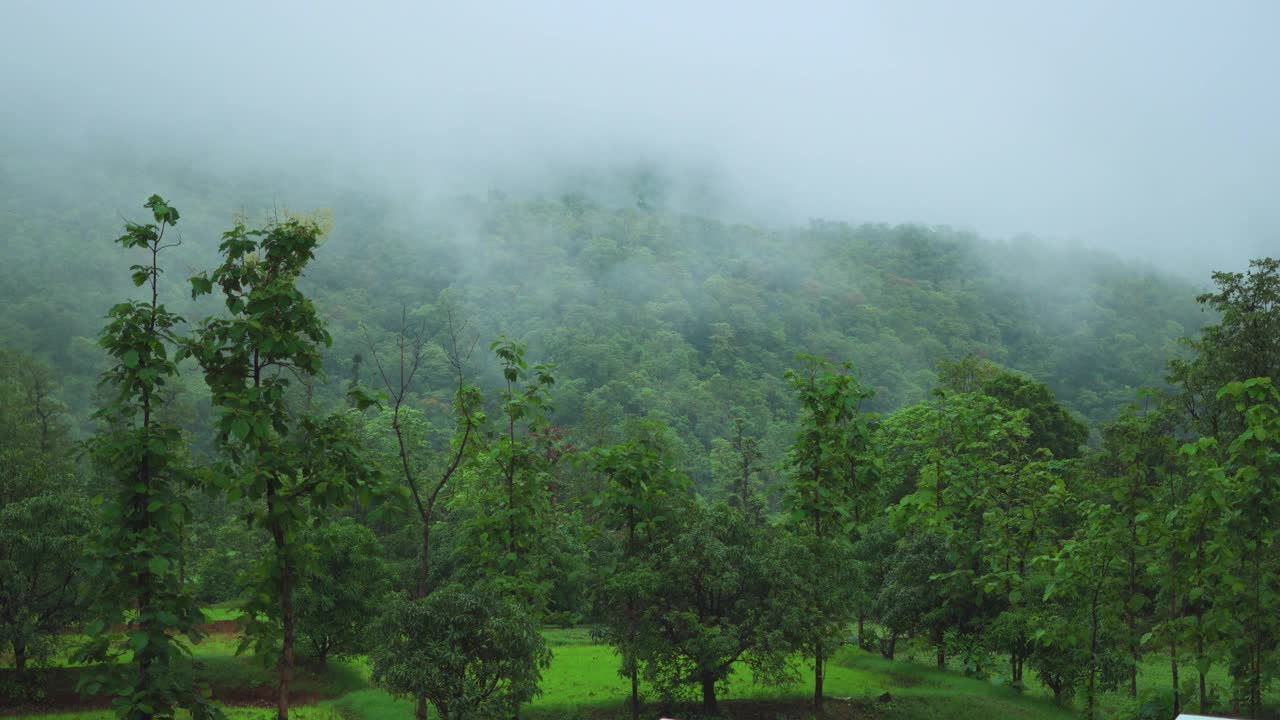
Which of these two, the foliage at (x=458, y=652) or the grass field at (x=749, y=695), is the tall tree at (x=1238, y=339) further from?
the foliage at (x=458, y=652)

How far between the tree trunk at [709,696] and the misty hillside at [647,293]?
149 ft

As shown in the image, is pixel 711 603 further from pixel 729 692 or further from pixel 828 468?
pixel 729 692

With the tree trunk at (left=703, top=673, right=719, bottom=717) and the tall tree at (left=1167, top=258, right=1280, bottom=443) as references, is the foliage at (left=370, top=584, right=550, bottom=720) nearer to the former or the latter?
the tree trunk at (left=703, top=673, right=719, bottom=717)

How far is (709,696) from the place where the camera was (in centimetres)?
1400

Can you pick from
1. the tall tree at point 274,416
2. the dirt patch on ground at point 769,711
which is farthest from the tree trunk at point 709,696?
the tall tree at point 274,416

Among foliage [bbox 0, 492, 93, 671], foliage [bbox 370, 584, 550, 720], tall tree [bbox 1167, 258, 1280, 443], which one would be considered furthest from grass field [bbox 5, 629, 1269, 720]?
tall tree [bbox 1167, 258, 1280, 443]

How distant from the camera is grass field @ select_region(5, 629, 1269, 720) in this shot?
579 inches

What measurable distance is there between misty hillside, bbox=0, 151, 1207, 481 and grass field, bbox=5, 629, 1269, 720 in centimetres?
4005

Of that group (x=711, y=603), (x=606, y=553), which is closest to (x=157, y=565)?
(x=711, y=603)

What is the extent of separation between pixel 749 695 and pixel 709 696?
214cm

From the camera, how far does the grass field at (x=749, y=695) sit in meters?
14.7

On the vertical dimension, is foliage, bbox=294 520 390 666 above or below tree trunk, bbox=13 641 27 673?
above

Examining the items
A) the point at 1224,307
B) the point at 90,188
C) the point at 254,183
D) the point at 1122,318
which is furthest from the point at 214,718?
the point at 254,183

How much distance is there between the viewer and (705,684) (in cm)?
1386
